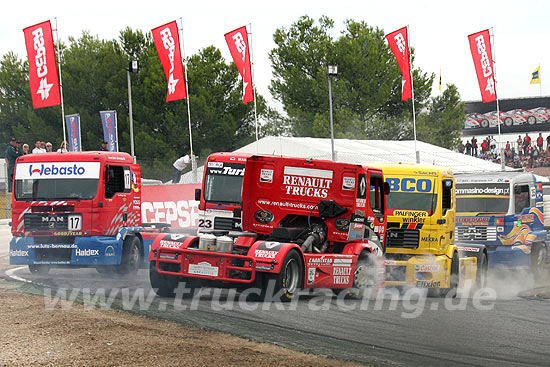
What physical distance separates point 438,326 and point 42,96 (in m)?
20.3

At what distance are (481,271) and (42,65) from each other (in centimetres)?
1726

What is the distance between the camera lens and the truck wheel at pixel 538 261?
61.1ft

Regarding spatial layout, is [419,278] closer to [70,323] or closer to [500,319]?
[500,319]

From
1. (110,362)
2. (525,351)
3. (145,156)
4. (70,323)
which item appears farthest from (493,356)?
(145,156)

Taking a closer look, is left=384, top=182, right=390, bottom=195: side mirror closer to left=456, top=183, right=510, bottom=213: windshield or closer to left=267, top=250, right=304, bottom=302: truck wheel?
left=267, top=250, right=304, bottom=302: truck wheel

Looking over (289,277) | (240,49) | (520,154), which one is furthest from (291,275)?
(520,154)

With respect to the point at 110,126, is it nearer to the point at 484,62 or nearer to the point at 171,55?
the point at 171,55

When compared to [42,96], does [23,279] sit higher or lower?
lower

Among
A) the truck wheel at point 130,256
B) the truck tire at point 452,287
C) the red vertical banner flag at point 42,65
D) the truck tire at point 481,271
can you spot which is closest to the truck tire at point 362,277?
the truck tire at point 452,287

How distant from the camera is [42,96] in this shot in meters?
27.2

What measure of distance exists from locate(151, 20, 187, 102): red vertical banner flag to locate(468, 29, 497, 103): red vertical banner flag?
12.5m

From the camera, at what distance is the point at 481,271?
15.6m

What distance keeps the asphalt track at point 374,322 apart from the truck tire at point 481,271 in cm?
96

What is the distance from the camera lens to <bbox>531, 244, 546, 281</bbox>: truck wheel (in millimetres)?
18625
